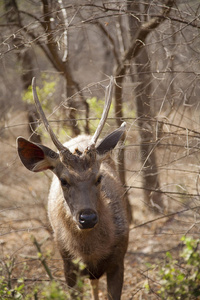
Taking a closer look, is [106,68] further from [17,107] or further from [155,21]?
[155,21]

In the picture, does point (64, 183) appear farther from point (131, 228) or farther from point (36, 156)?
point (131, 228)

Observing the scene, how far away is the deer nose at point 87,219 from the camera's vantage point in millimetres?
4438

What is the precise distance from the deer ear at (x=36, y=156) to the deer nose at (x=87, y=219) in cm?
98

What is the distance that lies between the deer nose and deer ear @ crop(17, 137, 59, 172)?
3.23ft

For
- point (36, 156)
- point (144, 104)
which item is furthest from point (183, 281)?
point (144, 104)

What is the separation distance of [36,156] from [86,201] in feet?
3.52

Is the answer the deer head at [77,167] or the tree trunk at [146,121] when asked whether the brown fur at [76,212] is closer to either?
the deer head at [77,167]

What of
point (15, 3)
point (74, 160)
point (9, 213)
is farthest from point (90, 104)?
point (74, 160)

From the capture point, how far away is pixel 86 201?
4.60 meters

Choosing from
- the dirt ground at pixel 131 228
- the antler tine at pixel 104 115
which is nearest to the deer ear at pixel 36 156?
the antler tine at pixel 104 115

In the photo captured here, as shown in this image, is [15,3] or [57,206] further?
[15,3]

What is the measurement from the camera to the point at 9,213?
9188 mm

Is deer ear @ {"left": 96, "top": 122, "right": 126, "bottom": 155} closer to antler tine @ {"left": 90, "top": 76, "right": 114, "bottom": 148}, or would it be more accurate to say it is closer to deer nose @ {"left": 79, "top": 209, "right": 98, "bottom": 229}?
antler tine @ {"left": 90, "top": 76, "right": 114, "bottom": 148}

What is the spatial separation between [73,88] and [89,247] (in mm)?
4469
